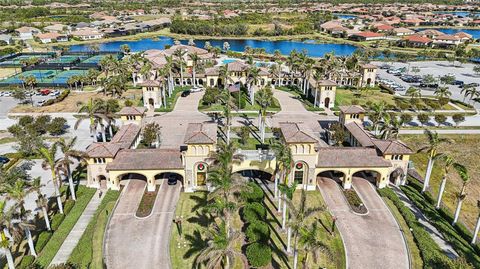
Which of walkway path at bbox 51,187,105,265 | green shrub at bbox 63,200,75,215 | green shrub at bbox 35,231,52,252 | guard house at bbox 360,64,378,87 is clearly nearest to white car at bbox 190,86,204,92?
guard house at bbox 360,64,378,87

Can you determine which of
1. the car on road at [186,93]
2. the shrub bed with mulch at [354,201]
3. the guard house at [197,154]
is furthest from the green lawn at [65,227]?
the car on road at [186,93]

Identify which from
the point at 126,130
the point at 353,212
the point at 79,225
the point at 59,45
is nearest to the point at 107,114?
the point at 126,130

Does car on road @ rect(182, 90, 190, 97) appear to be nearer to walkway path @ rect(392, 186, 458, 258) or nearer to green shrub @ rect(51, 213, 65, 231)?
green shrub @ rect(51, 213, 65, 231)

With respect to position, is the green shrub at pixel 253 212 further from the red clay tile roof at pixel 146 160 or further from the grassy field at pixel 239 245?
the red clay tile roof at pixel 146 160

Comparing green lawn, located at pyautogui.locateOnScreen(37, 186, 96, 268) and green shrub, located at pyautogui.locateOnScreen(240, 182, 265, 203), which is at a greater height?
green shrub, located at pyautogui.locateOnScreen(240, 182, 265, 203)

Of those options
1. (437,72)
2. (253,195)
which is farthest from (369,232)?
(437,72)

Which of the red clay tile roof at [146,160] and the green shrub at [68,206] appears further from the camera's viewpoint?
the red clay tile roof at [146,160]
